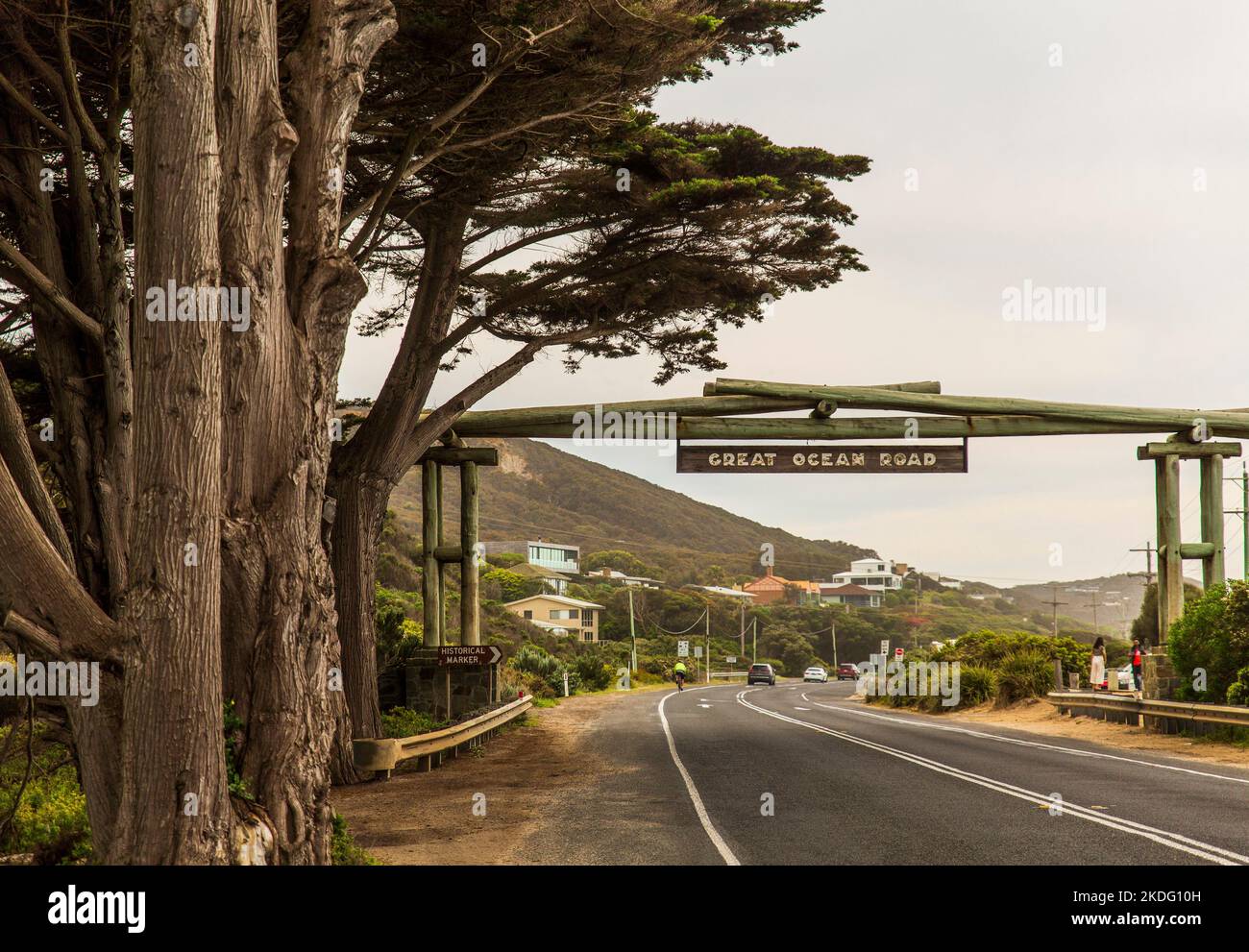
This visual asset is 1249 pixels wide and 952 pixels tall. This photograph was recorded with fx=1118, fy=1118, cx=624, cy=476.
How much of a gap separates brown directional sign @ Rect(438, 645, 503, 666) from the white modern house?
524 feet

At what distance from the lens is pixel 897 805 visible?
457 inches

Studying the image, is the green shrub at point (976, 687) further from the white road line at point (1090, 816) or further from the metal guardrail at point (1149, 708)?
the white road line at point (1090, 816)

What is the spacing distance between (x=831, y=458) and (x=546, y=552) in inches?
4556

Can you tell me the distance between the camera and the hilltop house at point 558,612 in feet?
272

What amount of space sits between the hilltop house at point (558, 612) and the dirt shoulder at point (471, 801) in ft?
204

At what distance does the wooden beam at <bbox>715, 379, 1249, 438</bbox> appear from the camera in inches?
759

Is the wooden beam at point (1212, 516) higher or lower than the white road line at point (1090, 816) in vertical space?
higher

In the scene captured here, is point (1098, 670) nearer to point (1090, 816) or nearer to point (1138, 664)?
point (1138, 664)

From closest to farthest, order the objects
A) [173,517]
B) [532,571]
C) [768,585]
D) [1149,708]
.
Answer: [173,517]
[1149,708]
[532,571]
[768,585]

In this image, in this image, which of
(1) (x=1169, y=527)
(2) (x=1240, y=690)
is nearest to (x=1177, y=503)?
(1) (x=1169, y=527)

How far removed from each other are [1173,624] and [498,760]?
13.0 meters

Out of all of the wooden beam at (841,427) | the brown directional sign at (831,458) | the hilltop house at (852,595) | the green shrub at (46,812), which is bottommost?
the hilltop house at (852,595)

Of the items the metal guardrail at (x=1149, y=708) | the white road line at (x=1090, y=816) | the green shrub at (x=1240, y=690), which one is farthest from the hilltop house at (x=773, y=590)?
the white road line at (x=1090, y=816)

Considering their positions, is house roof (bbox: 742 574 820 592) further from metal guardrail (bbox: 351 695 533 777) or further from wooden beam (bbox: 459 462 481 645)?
metal guardrail (bbox: 351 695 533 777)
